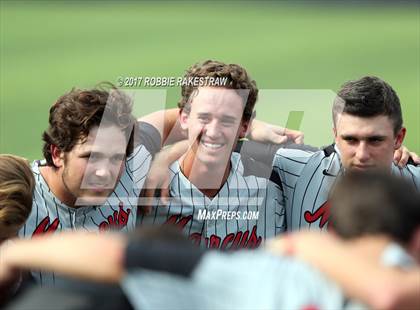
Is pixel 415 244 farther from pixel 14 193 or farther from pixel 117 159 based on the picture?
pixel 117 159

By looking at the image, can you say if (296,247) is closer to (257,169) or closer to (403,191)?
(403,191)

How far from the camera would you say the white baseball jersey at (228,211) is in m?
5.32

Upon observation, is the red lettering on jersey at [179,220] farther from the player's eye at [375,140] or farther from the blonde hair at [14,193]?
the blonde hair at [14,193]

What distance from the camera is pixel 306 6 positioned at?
7352 mm

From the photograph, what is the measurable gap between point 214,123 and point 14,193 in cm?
173

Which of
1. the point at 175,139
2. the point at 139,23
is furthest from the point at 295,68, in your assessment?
the point at 175,139

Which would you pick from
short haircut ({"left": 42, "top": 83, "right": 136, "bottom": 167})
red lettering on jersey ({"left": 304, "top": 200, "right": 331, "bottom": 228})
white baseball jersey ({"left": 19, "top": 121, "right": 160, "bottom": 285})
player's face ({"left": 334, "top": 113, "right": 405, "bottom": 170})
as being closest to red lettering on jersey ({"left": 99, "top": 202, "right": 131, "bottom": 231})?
white baseball jersey ({"left": 19, "top": 121, "right": 160, "bottom": 285})

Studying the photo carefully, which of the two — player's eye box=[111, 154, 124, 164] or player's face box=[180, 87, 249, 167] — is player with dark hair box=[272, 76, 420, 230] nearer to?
player's face box=[180, 87, 249, 167]

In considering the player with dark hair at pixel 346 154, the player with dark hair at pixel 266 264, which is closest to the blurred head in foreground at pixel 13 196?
the player with dark hair at pixel 266 264

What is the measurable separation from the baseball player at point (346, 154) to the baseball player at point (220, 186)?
4.2 inches

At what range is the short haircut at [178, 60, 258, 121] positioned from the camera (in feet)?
17.5

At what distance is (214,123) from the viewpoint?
17.2ft

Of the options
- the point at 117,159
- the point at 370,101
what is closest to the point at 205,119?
the point at 117,159

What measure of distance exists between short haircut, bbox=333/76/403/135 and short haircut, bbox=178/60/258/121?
0.51m
